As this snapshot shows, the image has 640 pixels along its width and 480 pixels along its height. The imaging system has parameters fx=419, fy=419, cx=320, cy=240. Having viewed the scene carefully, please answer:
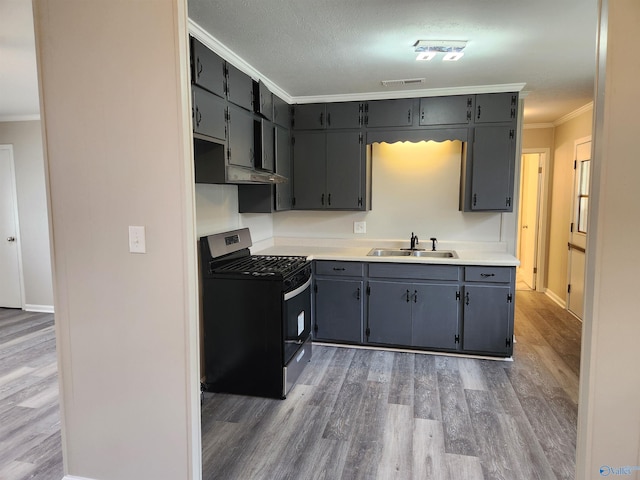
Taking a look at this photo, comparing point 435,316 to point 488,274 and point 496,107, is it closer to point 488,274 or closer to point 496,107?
point 488,274

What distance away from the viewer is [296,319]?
3.21 meters

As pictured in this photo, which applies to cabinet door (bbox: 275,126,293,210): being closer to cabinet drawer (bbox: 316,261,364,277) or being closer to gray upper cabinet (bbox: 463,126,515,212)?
cabinet drawer (bbox: 316,261,364,277)

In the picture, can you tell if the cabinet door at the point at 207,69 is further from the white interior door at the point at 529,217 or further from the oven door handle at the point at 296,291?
the white interior door at the point at 529,217

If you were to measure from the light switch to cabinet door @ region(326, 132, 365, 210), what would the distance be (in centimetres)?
262

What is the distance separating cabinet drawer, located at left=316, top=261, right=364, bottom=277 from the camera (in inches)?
150

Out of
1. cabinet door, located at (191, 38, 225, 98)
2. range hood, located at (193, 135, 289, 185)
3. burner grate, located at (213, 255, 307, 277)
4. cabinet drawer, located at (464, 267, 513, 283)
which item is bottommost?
cabinet drawer, located at (464, 267, 513, 283)

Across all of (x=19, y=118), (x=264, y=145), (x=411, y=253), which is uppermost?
(x=19, y=118)

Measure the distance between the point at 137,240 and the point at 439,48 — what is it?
2.25 meters


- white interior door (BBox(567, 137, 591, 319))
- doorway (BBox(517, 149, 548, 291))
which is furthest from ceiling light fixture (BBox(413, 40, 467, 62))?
doorway (BBox(517, 149, 548, 291))

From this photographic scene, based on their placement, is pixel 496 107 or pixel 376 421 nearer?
pixel 376 421

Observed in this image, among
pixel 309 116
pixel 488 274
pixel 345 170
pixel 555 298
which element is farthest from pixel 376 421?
pixel 555 298

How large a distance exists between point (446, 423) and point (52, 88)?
2768 mm

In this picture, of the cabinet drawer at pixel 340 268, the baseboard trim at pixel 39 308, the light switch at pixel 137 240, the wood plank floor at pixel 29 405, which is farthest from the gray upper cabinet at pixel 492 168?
the baseboard trim at pixel 39 308

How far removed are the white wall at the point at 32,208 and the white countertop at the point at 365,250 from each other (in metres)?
2.95
